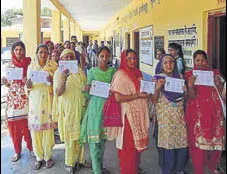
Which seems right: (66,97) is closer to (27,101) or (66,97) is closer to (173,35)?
(27,101)

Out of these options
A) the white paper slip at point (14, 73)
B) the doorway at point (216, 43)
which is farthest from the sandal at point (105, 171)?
the doorway at point (216, 43)

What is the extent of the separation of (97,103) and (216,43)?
208 centimetres

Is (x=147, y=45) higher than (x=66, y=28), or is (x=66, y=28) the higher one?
(x=66, y=28)

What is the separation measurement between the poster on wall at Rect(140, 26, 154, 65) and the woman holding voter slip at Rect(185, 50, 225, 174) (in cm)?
454

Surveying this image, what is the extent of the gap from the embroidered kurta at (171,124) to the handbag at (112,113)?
0.41m

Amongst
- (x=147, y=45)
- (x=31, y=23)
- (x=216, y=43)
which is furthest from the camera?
(x=147, y=45)

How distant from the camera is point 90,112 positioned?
11.5ft

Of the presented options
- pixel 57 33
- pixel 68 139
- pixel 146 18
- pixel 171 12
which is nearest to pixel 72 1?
pixel 57 33

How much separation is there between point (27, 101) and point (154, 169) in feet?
6.17

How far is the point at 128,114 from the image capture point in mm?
3225

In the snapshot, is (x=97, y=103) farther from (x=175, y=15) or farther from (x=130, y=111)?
(x=175, y=15)

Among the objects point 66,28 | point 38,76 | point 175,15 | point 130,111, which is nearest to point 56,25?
point 66,28

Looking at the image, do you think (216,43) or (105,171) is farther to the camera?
(216,43)

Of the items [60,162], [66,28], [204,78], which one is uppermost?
[66,28]
